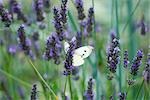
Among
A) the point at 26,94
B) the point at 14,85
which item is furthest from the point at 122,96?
the point at 26,94

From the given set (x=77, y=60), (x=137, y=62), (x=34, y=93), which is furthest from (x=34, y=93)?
(x=137, y=62)

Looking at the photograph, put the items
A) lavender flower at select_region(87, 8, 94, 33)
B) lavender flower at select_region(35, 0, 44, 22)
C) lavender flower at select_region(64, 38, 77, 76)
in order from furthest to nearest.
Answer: lavender flower at select_region(35, 0, 44, 22), lavender flower at select_region(87, 8, 94, 33), lavender flower at select_region(64, 38, 77, 76)

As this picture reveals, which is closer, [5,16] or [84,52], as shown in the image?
[84,52]

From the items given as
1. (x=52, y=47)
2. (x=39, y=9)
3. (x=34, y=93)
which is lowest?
(x=34, y=93)

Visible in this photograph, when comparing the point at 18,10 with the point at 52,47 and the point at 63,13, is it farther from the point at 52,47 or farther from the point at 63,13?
the point at 63,13

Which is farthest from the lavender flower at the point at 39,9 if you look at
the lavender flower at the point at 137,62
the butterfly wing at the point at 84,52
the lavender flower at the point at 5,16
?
the lavender flower at the point at 137,62

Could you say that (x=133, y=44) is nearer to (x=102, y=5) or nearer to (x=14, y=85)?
(x=14, y=85)

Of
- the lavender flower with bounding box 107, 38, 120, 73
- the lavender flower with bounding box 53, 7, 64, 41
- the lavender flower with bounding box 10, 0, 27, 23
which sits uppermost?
the lavender flower with bounding box 10, 0, 27, 23

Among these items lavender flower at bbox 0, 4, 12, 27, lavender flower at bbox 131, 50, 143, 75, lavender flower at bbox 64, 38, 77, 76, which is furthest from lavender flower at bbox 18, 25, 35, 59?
lavender flower at bbox 131, 50, 143, 75

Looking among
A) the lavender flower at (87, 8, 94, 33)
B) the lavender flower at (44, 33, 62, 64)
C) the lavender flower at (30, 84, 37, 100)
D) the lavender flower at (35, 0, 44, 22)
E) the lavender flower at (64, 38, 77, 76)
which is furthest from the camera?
the lavender flower at (35, 0, 44, 22)

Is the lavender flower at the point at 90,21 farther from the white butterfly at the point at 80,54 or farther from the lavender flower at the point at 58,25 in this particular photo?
the white butterfly at the point at 80,54

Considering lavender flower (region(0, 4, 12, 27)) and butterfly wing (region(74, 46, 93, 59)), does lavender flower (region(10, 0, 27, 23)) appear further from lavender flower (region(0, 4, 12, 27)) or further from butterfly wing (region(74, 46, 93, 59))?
butterfly wing (region(74, 46, 93, 59))

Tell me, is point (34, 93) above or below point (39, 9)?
below
